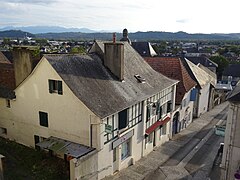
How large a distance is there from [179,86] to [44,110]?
55.3 feet

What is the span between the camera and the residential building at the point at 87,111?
1631 cm

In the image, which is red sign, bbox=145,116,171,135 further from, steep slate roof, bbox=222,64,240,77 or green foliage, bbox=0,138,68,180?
steep slate roof, bbox=222,64,240,77

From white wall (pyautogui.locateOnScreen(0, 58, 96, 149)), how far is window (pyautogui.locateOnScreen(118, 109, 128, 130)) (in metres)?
2.63

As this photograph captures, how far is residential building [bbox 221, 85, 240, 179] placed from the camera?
14.3 meters

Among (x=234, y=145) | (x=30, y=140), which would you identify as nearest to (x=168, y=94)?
(x=234, y=145)

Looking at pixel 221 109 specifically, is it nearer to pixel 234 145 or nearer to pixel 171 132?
pixel 171 132

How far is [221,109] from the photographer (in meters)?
42.2

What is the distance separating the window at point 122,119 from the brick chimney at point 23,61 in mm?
7443

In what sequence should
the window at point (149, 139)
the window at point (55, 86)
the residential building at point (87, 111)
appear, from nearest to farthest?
the residential building at point (87, 111) < the window at point (55, 86) < the window at point (149, 139)

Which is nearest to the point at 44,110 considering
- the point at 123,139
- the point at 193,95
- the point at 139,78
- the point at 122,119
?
the point at 122,119

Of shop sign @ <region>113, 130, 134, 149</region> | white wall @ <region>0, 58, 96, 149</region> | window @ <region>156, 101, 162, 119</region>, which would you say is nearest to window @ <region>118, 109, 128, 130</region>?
shop sign @ <region>113, 130, 134, 149</region>

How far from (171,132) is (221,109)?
693 inches

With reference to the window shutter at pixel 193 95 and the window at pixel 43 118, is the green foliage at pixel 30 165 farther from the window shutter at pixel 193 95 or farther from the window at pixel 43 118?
the window shutter at pixel 193 95

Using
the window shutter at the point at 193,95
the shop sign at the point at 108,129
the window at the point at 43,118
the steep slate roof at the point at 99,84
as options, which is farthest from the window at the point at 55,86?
the window shutter at the point at 193,95
